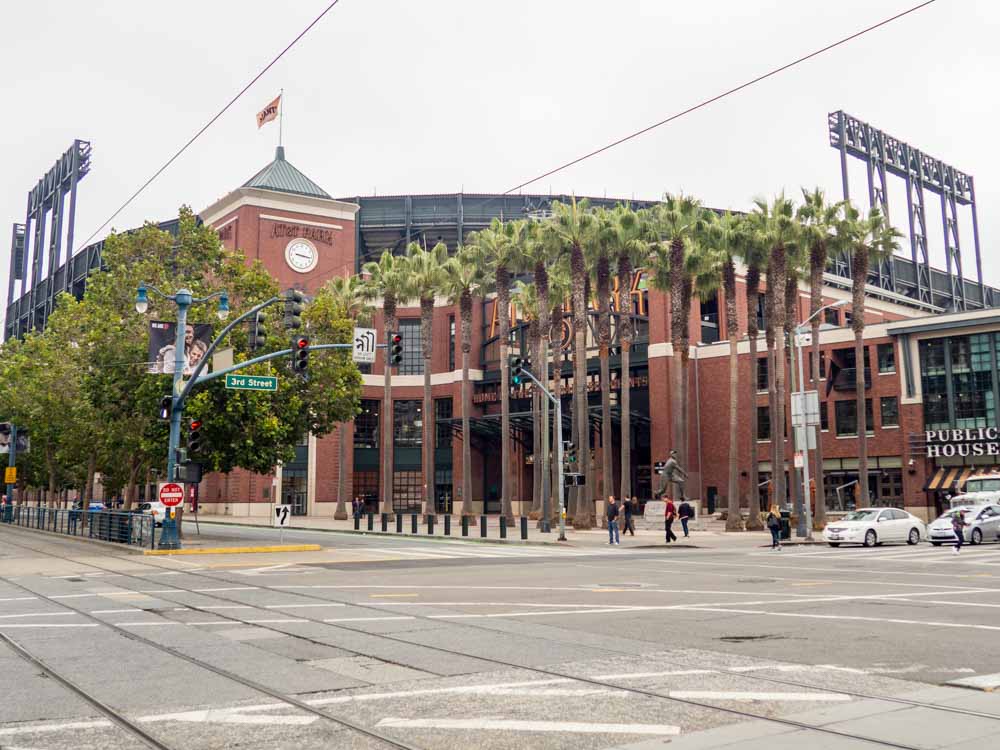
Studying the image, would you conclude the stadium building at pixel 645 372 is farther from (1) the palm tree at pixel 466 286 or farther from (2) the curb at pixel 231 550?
(2) the curb at pixel 231 550

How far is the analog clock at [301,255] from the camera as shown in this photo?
255ft

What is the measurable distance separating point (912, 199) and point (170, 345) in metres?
76.9

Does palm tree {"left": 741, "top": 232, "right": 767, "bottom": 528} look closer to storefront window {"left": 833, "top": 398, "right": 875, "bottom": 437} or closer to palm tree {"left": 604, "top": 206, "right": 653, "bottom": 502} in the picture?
palm tree {"left": 604, "top": 206, "right": 653, "bottom": 502}

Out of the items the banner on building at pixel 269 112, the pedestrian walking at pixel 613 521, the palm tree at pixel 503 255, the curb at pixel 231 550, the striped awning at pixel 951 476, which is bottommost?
the curb at pixel 231 550

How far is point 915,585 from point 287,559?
56.8 ft

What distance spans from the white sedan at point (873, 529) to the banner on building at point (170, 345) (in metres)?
23.9

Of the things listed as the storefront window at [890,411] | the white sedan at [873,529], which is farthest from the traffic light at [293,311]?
the storefront window at [890,411]

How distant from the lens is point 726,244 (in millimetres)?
48344

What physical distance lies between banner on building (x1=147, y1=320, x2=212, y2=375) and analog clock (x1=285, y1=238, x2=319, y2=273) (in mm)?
48898

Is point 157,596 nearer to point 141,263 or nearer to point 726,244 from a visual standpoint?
point 141,263

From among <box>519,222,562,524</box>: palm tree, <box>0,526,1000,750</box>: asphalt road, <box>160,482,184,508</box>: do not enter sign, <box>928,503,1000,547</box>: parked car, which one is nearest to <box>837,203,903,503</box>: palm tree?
<box>928,503,1000,547</box>: parked car

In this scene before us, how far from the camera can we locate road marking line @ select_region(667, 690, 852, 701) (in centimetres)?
769

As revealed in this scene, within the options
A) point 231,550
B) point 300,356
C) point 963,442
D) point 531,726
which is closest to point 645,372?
point 963,442

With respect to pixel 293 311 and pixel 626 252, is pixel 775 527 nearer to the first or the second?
pixel 293 311
